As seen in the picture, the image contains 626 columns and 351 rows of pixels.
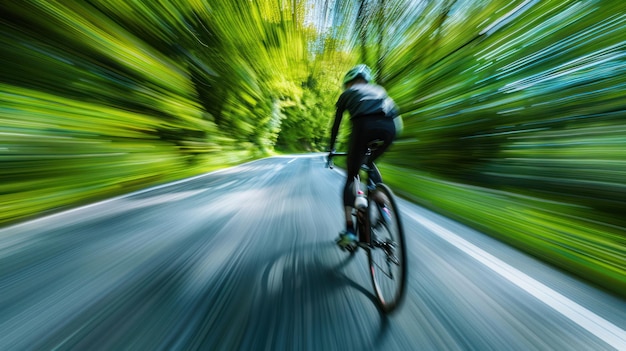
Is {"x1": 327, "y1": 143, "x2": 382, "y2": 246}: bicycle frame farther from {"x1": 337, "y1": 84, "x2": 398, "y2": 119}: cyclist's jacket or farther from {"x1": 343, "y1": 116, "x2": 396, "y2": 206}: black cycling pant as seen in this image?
{"x1": 337, "y1": 84, "x2": 398, "y2": 119}: cyclist's jacket

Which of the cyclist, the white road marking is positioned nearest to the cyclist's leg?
the cyclist

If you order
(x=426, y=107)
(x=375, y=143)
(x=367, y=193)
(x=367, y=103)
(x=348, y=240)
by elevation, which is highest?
(x=426, y=107)

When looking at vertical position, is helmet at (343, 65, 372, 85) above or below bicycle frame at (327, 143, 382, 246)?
above

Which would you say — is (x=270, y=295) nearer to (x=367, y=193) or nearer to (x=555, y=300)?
(x=367, y=193)

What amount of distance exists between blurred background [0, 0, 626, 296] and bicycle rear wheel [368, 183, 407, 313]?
5.54 ft

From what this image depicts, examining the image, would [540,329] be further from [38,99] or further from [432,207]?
[38,99]

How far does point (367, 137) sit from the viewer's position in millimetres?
2162

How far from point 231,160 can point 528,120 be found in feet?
45.3

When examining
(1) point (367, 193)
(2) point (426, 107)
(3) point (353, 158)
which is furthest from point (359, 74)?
(2) point (426, 107)

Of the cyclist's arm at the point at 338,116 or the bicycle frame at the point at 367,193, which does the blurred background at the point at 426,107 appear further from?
the cyclist's arm at the point at 338,116

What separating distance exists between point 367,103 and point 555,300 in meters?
1.94

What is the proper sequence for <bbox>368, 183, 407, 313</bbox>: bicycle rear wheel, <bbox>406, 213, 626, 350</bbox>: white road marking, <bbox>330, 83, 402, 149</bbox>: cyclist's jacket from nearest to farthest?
<bbox>406, 213, 626, 350</bbox>: white road marking → <bbox>368, 183, 407, 313</bbox>: bicycle rear wheel → <bbox>330, 83, 402, 149</bbox>: cyclist's jacket

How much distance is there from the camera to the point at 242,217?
13.0 ft

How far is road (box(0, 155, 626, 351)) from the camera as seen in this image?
4.86ft
